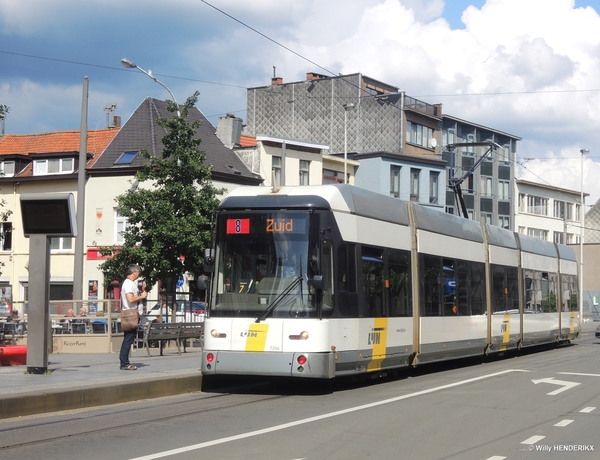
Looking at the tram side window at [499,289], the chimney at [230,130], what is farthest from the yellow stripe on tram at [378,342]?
the chimney at [230,130]

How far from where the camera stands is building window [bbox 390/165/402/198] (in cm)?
5847

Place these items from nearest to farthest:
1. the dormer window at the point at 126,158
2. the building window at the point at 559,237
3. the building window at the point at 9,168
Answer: the dormer window at the point at 126,158
the building window at the point at 9,168
the building window at the point at 559,237

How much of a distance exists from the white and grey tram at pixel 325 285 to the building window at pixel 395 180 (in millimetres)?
40021

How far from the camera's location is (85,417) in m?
11.0

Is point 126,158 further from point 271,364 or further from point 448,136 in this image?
point 271,364

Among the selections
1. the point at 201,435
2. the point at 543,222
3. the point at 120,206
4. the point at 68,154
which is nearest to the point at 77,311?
the point at 120,206

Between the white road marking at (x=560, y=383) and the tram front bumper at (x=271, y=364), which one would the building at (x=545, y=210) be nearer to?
the white road marking at (x=560, y=383)

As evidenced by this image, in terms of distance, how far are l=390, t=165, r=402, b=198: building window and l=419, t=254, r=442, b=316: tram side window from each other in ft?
133

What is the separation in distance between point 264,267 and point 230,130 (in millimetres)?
38801

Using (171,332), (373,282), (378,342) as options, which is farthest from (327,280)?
(171,332)

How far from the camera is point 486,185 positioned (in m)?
72.6

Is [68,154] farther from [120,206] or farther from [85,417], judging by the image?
[85,417]

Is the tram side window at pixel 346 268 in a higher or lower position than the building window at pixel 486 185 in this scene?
lower

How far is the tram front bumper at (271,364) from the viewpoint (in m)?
13.2
